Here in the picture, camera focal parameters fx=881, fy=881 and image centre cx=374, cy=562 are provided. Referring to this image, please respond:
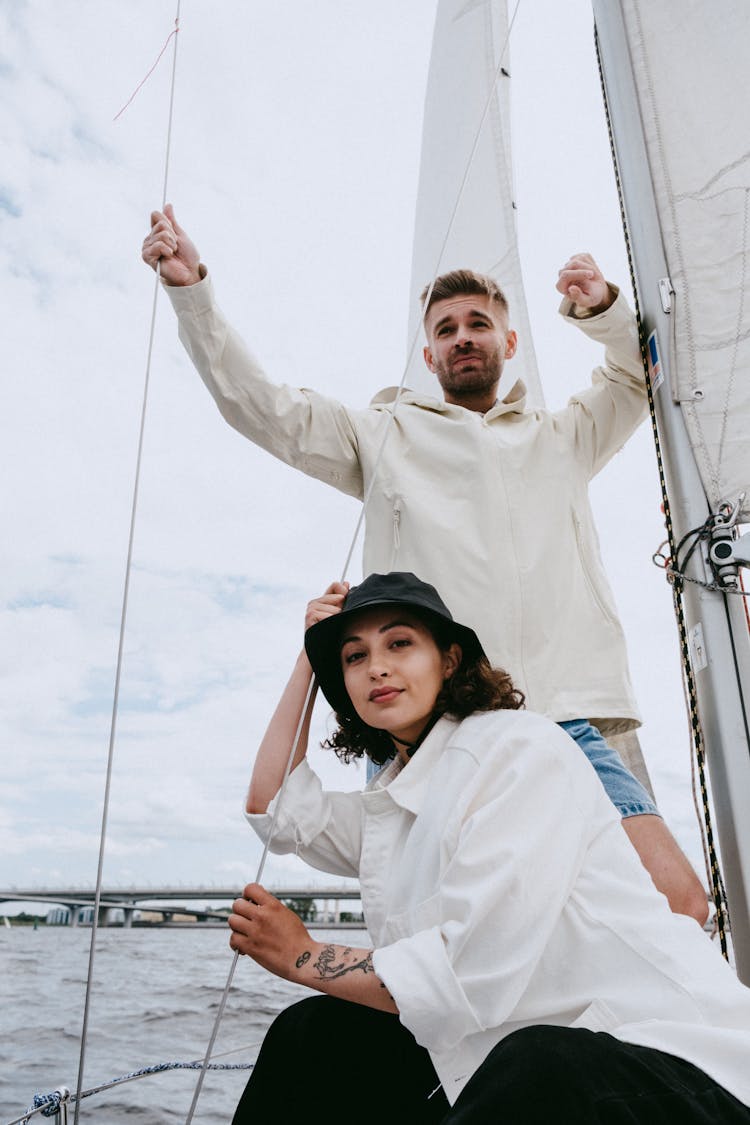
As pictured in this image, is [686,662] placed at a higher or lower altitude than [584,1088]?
higher

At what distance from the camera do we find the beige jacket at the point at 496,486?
99.3 inches

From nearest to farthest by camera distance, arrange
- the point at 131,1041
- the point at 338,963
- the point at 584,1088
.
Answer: the point at 584,1088 < the point at 338,963 < the point at 131,1041

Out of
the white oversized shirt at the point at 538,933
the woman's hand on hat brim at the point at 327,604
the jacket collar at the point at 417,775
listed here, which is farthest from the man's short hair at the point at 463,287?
the white oversized shirt at the point at 538,933

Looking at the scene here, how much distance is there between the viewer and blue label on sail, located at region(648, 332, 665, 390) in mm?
2842

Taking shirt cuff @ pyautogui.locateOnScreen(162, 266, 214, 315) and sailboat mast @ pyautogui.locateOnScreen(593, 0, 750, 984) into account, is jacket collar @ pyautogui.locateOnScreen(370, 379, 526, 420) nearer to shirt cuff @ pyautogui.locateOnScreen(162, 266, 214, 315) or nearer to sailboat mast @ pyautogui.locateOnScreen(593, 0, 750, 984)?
sailboat mast @ pyautogui.locateOnScreen(593, 0, 750, 984)

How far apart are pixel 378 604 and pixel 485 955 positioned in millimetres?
877

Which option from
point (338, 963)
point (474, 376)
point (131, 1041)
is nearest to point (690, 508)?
point (474, 376)

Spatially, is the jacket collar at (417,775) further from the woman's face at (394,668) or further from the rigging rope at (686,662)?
the rigging rope at (686,662)

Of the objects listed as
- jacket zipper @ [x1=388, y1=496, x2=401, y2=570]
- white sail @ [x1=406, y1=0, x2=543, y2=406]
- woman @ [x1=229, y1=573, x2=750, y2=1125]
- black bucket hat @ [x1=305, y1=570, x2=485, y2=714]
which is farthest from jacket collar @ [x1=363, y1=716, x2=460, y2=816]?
white sail @ [x1=406, y1=0, x2=543, y2=406]

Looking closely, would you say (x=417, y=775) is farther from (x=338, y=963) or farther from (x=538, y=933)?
(x=538, y=933)

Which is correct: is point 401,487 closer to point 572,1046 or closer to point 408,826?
point 408,826

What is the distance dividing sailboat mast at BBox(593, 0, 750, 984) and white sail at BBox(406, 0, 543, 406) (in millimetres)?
1865

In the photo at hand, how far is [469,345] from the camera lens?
9.77 feet

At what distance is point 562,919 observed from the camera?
55.1 inches
